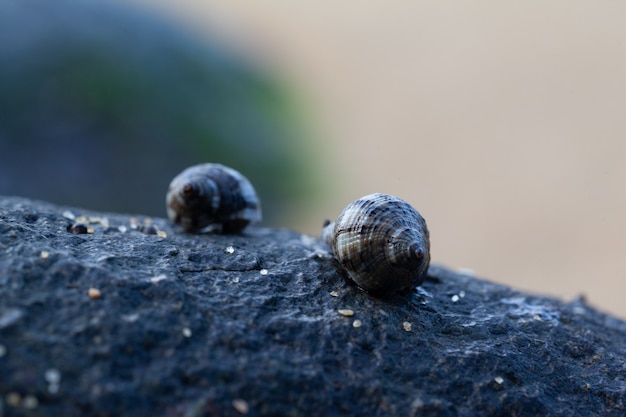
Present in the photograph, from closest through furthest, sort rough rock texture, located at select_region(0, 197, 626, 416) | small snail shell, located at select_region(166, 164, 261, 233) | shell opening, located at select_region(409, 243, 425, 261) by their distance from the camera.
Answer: rough rock texture, located at select_region(0, 197, 626, 416)
shell opening, located at select_region(409, 243, 425, 261)
small snail shell, located at select_region(166, 164, 261, 233)

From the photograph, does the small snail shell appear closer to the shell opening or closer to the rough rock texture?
the rough rock texture

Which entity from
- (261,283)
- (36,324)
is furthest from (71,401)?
(261,283)

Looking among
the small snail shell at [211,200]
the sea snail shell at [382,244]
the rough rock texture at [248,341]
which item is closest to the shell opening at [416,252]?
the sea snail shell at [382,244]

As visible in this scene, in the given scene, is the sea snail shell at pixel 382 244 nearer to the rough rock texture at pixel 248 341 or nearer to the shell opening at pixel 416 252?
the shell opening at pixel 416 252

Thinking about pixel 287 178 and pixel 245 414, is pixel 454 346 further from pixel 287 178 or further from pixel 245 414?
pixel 287 178

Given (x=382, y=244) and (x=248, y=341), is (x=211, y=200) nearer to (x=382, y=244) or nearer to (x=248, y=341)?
(x=382, y=244)

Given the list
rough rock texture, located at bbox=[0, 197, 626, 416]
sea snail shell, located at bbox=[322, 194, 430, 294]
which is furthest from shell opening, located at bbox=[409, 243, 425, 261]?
rough rock texture, located at bbox=[0, 197, 626, 416]
